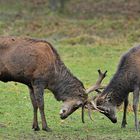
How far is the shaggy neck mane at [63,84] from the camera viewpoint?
1297 cm

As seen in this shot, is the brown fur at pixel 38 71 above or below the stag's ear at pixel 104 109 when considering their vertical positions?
above

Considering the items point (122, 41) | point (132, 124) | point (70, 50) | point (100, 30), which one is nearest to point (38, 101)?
point (132, 124)

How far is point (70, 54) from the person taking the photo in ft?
87.8

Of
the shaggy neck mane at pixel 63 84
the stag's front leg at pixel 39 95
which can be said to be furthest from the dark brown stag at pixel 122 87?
the stag's front leg at pixel 39 95

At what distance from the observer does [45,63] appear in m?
12.7

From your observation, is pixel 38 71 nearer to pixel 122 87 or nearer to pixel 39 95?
pixel 39 95

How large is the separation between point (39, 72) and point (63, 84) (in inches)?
26.3

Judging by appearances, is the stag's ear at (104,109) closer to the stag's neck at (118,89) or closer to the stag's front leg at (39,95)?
the stag's neck at (118,89)

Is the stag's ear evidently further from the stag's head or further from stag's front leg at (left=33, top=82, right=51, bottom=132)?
stag's front leg at (left=33, top=82, right=51, bottom=132)

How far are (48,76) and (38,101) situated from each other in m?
0.56

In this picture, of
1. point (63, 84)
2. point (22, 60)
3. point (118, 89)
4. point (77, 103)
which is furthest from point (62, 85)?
point (118, 89)

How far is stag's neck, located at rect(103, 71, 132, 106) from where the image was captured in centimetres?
1355

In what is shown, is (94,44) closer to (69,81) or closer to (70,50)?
(70,50)

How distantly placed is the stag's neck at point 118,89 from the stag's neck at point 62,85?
2.89 ft
